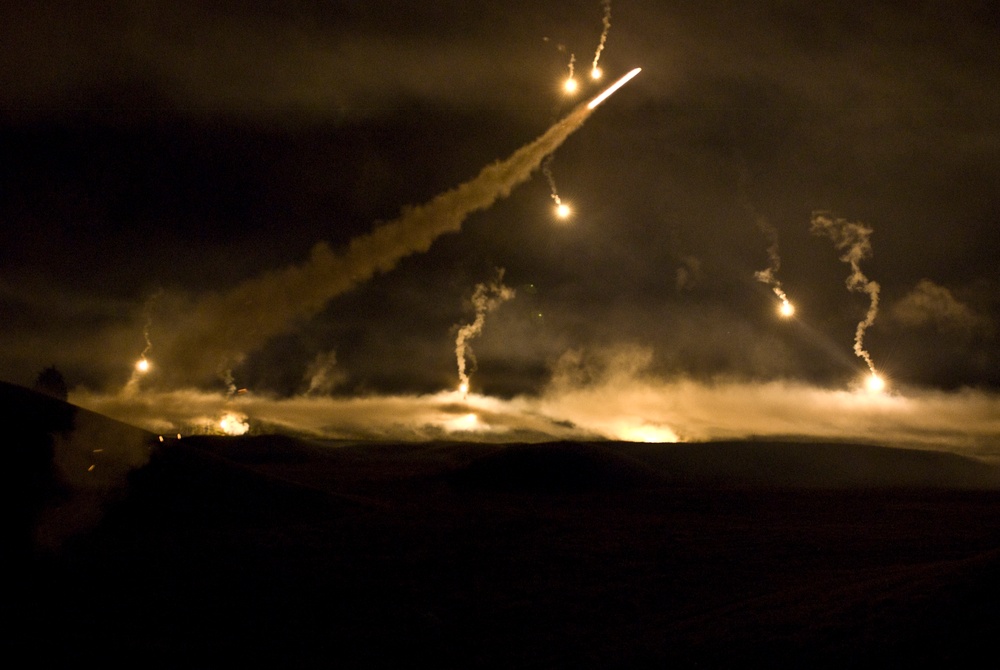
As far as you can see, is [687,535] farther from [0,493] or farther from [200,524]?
[0,493]

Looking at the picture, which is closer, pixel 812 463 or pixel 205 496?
pixel 205 496

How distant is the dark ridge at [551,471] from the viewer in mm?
54750

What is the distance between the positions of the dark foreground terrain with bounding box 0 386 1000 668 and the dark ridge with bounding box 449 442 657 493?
12.5 metres

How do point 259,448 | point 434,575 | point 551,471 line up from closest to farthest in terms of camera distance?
point 434,575
point 551,471
point 259,448

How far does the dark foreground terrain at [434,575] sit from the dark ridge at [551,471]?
1251cm

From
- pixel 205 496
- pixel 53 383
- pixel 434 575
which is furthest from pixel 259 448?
pixel 434 575

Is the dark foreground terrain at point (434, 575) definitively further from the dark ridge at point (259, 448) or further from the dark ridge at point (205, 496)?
the dark ridge at point (259, 448)

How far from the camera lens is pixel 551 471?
Answer: 57.8 meters

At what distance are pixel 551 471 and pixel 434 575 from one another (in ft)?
118

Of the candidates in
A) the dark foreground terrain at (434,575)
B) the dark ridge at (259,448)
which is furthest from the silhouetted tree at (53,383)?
the dark foreground terrain at (434,575)

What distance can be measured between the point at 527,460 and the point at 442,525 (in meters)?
29.2

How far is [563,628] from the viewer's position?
17.5 metres

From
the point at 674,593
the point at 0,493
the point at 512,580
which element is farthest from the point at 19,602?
the point at 674,593

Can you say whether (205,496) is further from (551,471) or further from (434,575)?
(551,471)
